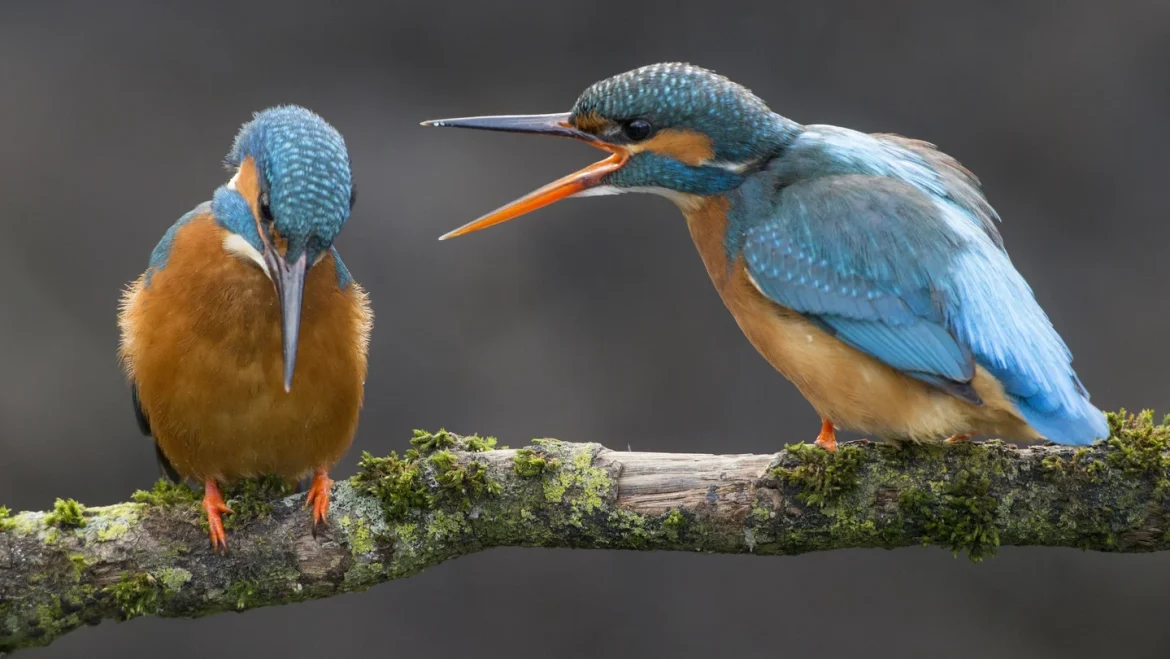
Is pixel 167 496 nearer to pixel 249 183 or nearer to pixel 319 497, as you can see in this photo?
pixel 319 497

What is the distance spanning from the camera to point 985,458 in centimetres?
255

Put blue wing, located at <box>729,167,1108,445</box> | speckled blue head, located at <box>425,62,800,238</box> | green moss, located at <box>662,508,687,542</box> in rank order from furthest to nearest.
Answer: speckled blue head, located at <box>425,62,800,238</box> < green moss, located at <box>662,508,687,542</box> < blue wing, located at <box>729,167,1108,445</box>

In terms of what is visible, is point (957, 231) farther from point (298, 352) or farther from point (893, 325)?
point (298, 352)

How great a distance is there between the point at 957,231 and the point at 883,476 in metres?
0.53

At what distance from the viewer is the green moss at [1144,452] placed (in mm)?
2430

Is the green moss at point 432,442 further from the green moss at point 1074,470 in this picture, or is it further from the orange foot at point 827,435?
the green moss at point 1074,470

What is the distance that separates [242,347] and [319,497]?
36 centimetres

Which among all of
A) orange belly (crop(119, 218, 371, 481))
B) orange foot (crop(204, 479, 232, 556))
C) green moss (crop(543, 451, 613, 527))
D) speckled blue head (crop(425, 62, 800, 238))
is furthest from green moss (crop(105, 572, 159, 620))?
speckled blue head (crop(425, 62, 800, 238))

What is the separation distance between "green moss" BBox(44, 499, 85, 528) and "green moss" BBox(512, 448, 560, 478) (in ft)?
2.93

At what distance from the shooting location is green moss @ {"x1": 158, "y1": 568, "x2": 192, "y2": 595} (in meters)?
2.61

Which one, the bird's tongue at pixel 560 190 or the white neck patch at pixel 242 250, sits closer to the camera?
the white neck patch at pixel 242 250

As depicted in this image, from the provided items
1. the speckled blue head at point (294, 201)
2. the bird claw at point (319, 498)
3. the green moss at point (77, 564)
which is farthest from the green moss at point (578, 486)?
the green moss at point (77, 564)

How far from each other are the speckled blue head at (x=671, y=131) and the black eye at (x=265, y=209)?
1.35 ft

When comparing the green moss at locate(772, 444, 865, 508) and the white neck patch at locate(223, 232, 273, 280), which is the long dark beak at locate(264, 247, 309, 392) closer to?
the white neck patch at locate(223, 232, 273, 280)
